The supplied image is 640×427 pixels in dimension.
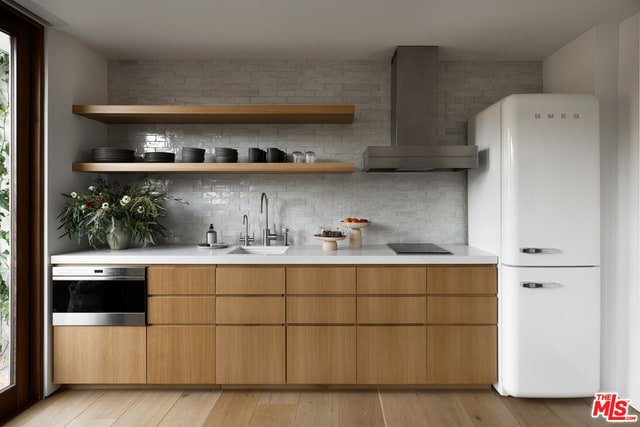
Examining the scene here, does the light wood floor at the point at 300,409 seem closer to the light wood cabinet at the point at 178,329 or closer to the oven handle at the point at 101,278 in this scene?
the light wood cabinet at the point at 178,329

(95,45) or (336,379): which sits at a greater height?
(95,45)

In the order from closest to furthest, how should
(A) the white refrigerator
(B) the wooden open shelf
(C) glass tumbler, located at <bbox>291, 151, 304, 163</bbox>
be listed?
(A) the white refrigerator < (B) the wooden open shelf < (C) glass tumbler, located at <bbox>291, 151, 304, 163</bbox>

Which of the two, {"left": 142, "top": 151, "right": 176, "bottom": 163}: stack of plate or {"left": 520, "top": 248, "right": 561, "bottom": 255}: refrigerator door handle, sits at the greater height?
{"left": 142, "top": 151, "right": 176, "bottom": 163}: stack of plate

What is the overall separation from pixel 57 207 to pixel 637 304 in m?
3.89

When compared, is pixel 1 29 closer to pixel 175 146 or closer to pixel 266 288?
pixel 175 146

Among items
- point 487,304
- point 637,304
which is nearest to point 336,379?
point 487,304

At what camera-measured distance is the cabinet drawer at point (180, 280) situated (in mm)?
2848

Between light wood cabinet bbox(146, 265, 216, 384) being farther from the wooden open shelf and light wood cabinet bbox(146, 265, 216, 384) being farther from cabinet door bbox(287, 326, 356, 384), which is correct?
the wooden open shelf

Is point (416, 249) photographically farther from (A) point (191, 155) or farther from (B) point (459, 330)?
(A) point (191, 155)

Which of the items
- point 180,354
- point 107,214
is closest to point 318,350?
point 180,354

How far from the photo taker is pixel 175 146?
11.7ft

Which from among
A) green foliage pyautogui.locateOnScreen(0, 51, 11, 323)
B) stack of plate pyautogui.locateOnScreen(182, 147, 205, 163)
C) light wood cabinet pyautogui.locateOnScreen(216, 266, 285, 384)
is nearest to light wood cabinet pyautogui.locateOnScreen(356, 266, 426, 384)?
light wood cabinet pyautogui.locateOnScreen(216, 266, 285, 384)

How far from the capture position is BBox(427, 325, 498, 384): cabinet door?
9.28 feet

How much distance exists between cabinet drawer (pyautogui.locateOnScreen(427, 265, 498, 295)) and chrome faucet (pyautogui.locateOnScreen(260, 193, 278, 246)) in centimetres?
132
